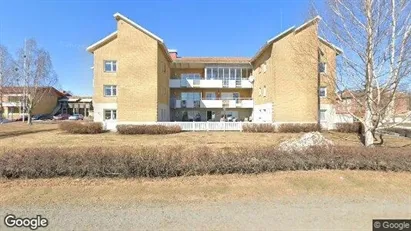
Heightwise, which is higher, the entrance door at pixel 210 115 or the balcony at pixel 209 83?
the balcony at pixel 209 83

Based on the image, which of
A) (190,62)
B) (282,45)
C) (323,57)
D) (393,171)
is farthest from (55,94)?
(393,171)

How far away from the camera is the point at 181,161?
24.7 ft

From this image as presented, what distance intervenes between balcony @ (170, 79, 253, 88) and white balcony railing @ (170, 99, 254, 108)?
187cm

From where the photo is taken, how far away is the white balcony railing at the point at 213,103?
33.9 metres

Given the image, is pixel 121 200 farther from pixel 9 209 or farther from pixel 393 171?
pixel 393 171

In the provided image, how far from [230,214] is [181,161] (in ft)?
9.76

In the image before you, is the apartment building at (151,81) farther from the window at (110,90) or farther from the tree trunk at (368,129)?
the tree trunk at (368,129)

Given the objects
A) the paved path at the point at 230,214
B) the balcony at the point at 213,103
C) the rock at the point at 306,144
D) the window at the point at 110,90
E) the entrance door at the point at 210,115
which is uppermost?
the window at the point at 110,90

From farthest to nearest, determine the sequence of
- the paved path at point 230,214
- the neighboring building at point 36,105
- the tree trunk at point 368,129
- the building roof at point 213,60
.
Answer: the neighboring building at point 36,105 → the building roof at point 213,60 → the tree trunk at point 368,129 → the paved path at point 230,214

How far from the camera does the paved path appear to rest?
172 inches

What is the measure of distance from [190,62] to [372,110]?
25829mm

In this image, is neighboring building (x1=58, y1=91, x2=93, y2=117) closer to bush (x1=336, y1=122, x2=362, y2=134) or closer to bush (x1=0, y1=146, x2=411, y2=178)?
bush (x1=336, y1=122, x2=362, y2=134)

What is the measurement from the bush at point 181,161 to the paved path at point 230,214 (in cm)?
192

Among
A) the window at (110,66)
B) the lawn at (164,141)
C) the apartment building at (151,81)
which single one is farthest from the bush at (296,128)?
the window at (110,66)
